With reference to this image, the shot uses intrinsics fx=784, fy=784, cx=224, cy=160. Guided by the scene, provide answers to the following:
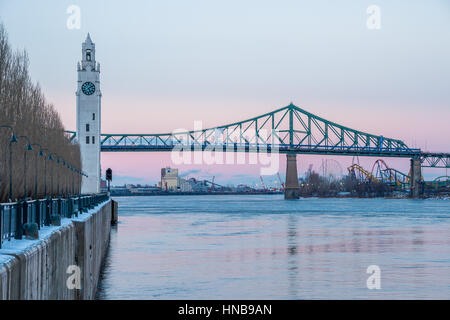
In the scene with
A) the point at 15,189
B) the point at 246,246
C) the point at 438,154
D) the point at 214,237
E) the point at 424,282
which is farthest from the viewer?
the point at 438,154

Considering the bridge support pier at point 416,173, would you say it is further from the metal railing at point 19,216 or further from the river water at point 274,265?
the metal railing at point 19,216

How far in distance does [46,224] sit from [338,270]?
1352 cm

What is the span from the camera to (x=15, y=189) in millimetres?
33594

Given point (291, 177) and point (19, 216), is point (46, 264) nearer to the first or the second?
point (19, 216)

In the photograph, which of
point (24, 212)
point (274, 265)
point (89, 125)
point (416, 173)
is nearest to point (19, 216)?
point (24, 212)

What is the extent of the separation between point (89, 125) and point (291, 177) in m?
69.4

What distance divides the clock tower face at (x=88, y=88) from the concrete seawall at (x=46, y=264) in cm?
6915

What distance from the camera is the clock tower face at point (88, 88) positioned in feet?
284

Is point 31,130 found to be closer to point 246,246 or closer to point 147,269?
point 246,246

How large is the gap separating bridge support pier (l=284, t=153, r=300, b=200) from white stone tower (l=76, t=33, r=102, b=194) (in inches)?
2369

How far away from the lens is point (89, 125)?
85938 millimetres
